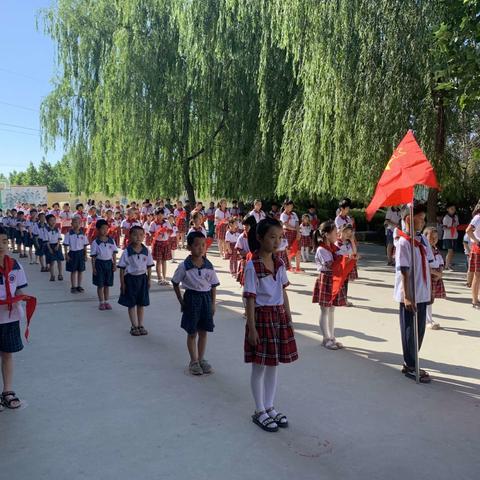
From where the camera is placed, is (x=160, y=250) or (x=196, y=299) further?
(x=160, y=250)

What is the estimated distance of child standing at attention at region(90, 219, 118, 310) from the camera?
7.90m

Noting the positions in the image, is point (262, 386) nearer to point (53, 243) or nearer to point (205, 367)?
point (205, 367)

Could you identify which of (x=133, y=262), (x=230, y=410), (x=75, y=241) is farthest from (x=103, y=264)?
(x=230, y=410)

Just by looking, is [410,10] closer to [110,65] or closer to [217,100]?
[217,100]

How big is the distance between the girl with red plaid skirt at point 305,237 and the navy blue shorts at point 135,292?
286 inches

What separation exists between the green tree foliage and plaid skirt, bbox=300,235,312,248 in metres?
1.23

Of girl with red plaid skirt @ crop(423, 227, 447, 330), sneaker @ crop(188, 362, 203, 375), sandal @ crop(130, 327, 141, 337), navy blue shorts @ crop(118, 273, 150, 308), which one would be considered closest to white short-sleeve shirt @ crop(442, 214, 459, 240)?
girl with red plaid skirt @ crop(423, 227, 447, 330)

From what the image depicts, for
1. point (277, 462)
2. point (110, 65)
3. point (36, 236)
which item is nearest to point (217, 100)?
point (110, 65)

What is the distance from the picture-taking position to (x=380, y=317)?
7.11 meters

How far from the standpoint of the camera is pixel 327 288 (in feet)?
18.8

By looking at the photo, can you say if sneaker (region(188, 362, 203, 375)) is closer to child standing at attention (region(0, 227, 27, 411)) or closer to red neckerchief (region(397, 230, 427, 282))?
child standing at attention (region(0, 227, 27, 411))

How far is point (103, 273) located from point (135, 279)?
1.61 m

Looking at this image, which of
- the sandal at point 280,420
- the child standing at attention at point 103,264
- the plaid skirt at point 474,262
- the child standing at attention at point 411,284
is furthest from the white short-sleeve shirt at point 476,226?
the child standing at attention at point 103,264

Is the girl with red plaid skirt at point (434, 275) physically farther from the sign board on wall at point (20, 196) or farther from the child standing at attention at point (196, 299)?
the sign board on wall at point (20, 196)
